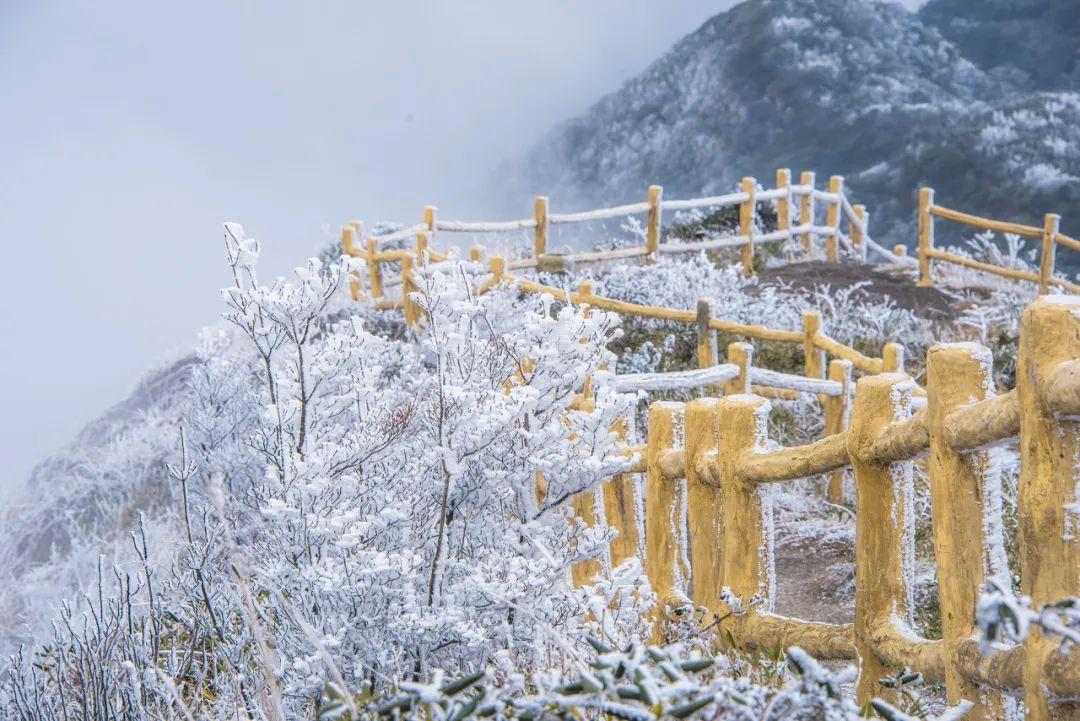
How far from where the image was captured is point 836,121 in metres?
31.7

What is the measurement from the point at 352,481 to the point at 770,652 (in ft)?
4.21

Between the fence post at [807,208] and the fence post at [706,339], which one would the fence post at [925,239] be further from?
the fence post at [706,339]

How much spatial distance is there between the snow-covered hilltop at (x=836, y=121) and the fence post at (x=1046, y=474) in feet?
74.2

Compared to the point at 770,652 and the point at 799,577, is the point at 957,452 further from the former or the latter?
the point at 799,577

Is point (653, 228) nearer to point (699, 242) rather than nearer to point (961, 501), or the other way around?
point (699, 242)

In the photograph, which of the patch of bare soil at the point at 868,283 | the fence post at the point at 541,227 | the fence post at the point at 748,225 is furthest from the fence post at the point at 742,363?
the fence post at the point at 748,225

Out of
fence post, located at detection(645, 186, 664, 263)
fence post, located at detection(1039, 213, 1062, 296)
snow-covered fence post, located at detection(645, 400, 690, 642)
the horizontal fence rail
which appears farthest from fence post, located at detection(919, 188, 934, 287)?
snow-covered fence post, located at detection(645, 400, 690, 642)

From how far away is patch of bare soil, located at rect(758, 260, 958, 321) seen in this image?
41.5ft

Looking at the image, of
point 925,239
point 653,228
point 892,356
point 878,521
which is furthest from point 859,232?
point 878,521

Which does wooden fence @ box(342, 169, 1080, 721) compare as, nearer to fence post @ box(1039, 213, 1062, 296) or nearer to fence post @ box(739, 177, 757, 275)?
fence post @ box(1039, 213, 1062, 296)

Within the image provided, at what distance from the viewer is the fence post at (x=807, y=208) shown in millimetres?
16391

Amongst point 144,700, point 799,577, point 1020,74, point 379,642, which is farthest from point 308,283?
point 1020,74

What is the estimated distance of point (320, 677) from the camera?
2.53 meters

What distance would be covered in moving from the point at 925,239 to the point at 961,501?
13.2 metres
